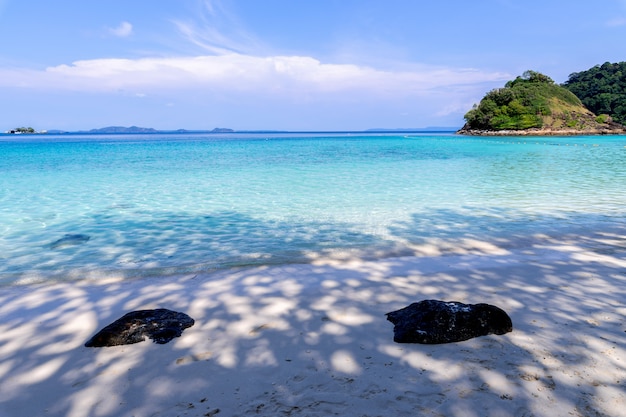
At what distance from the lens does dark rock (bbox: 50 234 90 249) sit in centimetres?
859

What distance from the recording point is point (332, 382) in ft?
10.7

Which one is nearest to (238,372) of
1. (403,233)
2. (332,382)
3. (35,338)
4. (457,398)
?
(332,382)

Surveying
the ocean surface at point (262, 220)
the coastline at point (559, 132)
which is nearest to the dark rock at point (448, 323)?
the ocean surface at point (262, 220)

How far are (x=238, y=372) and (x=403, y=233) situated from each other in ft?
20.9

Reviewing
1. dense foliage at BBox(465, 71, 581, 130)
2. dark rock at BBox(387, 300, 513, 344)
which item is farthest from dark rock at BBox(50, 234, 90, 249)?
dense foliage at BBox(465, 71, 581, 130)

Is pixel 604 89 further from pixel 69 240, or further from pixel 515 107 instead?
pixel 69 240

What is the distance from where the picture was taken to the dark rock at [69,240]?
859 centimetres

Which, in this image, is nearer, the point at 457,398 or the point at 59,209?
the point at 457,398

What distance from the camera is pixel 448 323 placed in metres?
3.94

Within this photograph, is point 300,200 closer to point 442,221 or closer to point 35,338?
point 442,221

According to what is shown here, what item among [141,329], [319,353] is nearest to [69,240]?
[141,329]

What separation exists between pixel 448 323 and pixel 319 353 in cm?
130

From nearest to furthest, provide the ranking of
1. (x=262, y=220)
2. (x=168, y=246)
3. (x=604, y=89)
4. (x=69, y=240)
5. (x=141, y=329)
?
(x=141, y=329), (x=168, y=246), (x=69, y=240), (x=262, y=220), (x=604, y=89)

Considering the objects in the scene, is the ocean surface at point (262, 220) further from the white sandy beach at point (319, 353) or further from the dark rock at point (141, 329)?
the dark rock at point (141, 329)
